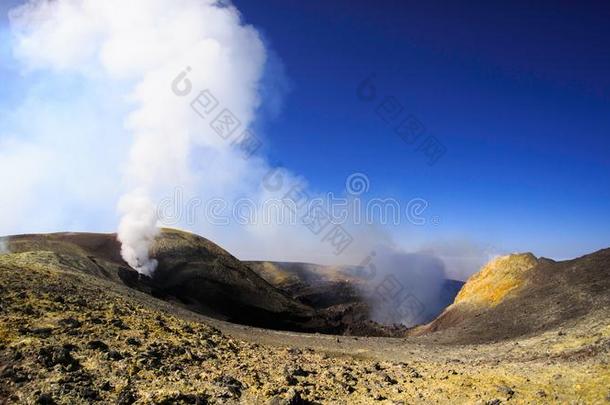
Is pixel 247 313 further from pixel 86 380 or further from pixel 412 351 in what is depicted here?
pixel 86 380

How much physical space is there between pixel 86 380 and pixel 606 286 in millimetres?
32196

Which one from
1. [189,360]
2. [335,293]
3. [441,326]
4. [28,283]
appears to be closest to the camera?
[189,360]

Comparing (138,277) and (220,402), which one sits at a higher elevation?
(138,277)

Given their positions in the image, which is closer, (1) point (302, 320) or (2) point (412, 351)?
(2) point (412, 351)

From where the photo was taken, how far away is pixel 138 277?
4562cm

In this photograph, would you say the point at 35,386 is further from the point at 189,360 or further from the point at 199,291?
the point at 199,291

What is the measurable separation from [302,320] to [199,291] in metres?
13.6

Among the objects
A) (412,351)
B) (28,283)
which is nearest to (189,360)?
(28,283)

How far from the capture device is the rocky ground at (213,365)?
40.3ft

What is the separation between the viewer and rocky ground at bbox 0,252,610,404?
12.3m

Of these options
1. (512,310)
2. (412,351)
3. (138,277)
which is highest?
(138,277)

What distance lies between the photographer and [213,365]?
15961 millimetres

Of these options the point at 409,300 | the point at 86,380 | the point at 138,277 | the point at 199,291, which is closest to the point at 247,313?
the point at 199,291

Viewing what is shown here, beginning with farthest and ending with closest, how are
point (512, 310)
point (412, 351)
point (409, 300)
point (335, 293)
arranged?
point (409, 300)
point (335, 293)
point (512, 310)
point (412, 351)
